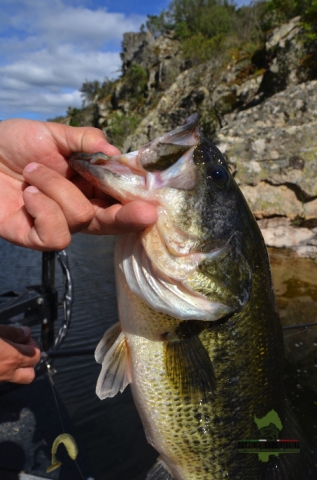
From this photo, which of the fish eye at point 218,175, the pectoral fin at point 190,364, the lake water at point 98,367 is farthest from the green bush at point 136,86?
the pectoral fin at point 190,364

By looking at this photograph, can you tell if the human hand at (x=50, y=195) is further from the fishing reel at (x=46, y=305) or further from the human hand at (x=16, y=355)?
the fishing reel at (x=46, y=305)

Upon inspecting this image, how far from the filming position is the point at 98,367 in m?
4.87

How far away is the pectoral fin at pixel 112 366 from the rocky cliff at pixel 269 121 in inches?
298

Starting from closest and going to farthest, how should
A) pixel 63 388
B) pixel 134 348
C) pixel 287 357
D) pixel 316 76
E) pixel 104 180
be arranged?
pixel 104 180 < pixel 134 348 < pixel 63 388 < pixel 287 357 < pixel 316 76

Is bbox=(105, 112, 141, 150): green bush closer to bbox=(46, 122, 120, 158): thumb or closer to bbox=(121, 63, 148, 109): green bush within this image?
bbox=(121, 63, 148, 109): green bush

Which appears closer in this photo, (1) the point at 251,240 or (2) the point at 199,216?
(2) the point at 199,216

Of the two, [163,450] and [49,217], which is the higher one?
[49,217]

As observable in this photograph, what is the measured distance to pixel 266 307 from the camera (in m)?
1.72

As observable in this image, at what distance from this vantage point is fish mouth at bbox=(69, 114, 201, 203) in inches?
58.6

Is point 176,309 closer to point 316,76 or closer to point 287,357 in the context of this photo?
point 287,357

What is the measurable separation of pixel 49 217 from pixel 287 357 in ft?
14.0

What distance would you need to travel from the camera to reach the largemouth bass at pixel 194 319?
5.00 feet

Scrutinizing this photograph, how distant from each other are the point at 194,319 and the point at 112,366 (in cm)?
48

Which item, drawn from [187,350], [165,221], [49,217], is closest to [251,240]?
[165,221]
